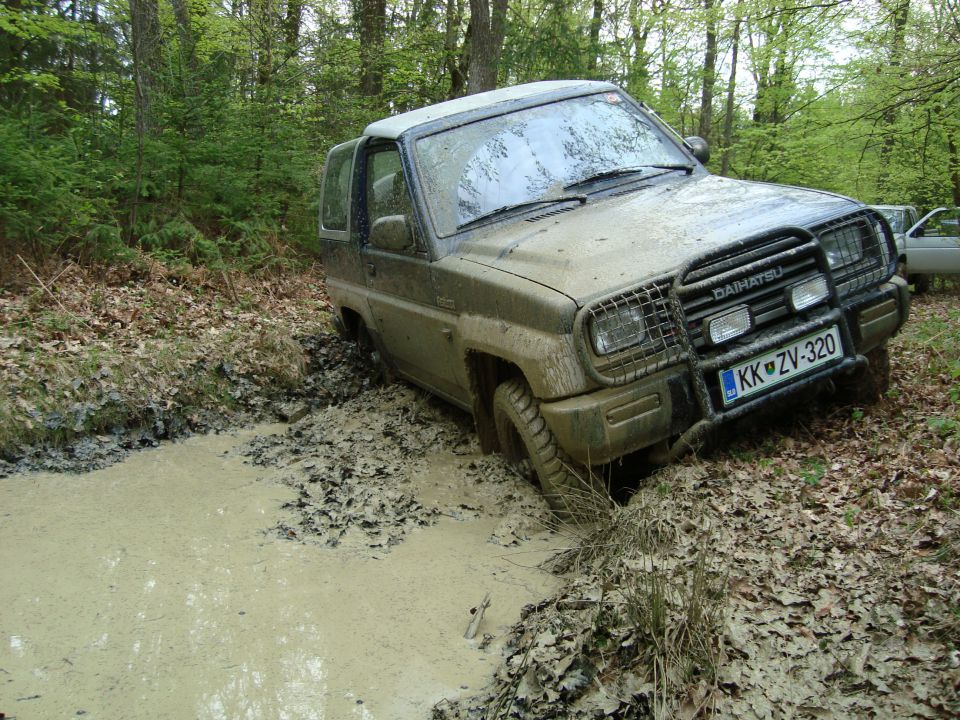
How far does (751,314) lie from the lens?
3.44m

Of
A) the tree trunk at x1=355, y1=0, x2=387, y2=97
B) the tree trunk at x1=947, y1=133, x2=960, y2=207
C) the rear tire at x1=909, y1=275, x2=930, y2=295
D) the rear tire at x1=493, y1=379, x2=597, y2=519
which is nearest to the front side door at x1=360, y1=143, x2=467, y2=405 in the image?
the rear tire at x1=493, y1=379, x2=597, y2=519

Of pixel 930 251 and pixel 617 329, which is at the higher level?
pixel 617 329

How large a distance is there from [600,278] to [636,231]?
474 mm

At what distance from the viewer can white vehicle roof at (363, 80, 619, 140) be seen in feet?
15.2

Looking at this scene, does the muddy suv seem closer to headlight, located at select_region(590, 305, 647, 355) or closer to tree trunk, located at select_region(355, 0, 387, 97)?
headlight, located at select_region(590, 305, 647, 355)

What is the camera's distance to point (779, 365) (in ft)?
11.3

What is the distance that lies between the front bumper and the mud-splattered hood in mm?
427

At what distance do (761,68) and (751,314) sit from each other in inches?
606

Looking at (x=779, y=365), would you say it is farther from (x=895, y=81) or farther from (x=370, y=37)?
(x=370, y=37)

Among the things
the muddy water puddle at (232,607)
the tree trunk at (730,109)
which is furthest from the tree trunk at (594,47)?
the muddy water puddle at (232,607)

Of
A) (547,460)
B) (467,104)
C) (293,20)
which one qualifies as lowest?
(547,460)

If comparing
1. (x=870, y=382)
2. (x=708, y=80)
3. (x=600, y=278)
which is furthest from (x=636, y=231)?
(x=708, y=80)

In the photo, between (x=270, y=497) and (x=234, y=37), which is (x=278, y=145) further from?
(x=270, y=497)

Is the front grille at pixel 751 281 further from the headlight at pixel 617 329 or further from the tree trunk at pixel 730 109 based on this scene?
the tree trunk at pixel 730 109
